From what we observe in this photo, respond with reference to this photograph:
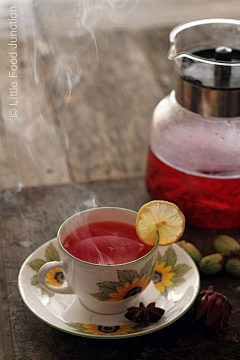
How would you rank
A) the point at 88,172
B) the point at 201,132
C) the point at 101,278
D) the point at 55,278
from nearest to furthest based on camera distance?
the point at 101,278
the point at 55,278
the point at 201,132
the point at 88,172

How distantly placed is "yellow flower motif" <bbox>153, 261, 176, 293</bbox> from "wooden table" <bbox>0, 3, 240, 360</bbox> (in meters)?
0.06

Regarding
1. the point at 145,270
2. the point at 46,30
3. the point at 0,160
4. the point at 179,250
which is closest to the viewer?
the point at 145,270

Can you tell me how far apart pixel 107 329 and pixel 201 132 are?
408mm

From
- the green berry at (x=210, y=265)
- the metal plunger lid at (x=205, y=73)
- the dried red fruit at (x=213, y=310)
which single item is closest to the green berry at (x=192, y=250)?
the green berry at (x=210, y=265)

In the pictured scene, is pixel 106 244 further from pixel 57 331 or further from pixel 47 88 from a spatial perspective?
pixel 47 88

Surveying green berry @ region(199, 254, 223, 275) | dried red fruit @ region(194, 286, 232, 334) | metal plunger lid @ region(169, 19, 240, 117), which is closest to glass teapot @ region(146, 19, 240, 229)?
metal plunger lid @ region(169, 19, 240, 117)

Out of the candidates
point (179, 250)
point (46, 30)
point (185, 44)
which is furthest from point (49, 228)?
point (46, 30)

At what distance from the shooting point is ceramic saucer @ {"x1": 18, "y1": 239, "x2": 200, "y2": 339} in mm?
858

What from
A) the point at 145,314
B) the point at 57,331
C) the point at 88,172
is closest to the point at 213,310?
the point at 145,314

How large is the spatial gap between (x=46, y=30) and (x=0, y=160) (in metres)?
0.59

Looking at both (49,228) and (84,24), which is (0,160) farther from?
(84,24)

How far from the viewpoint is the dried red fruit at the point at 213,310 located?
2.90ft

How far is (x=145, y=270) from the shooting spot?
86 centimetres

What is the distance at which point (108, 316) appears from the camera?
90 cm
